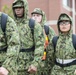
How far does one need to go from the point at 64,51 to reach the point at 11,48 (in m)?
1.69

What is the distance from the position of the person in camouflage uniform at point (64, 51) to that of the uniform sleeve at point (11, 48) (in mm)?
1618

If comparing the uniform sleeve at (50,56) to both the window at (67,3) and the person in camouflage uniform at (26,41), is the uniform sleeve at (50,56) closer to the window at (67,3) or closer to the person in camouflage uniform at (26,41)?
the person in camouflage uniform at (26,41)

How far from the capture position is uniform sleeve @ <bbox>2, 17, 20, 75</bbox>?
151 inches

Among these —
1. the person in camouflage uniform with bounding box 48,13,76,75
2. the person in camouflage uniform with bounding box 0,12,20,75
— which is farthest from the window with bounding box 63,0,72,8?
the person in camouflage uniform with bounding box 0,12,20,75

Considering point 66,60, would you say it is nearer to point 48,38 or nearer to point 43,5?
point 48,38

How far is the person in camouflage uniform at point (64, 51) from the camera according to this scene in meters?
5.40

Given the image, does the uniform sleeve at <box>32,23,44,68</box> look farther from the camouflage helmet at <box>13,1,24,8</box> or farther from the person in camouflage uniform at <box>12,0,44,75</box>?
the camouflage helmet at <box>13,1,24,8</box>

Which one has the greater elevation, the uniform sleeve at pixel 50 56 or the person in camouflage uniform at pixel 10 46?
the person in camouflage uniform at pixel 10 46

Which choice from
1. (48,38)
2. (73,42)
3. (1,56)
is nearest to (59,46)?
(73,42)

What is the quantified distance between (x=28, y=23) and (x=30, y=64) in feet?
2.19

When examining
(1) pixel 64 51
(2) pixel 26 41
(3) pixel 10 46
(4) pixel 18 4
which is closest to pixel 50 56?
(1) pixel 64 51

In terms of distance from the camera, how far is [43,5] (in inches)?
1124

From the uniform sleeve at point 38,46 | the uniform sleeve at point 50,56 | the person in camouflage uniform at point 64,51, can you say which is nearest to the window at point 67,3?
the uniform sleeve at point 50,56

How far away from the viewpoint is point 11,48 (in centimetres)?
389
